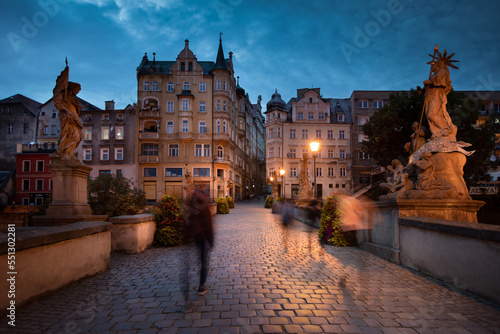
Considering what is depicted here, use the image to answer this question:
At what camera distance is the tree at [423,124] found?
25891mm

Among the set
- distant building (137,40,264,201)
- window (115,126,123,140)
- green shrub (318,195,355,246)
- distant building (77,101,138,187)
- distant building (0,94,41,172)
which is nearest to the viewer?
green shrub (318,195,355,246)

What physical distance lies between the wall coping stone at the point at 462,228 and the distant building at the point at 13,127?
65.4 metres

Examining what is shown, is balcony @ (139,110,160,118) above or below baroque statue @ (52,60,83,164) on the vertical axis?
above

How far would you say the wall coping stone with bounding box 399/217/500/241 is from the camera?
14.0 feet

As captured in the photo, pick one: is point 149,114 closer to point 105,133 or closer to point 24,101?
point 105,133

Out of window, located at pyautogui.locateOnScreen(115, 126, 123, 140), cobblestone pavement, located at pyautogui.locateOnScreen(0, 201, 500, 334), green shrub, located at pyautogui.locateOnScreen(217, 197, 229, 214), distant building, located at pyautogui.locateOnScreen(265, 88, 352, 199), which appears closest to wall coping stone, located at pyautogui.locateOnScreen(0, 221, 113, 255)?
cobblestone pavement, located at pyautogui.locateOnScreen(0, 201, 500, 334)

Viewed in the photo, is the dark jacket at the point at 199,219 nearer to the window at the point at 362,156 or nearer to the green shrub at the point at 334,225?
the green shrub at the point at 334,225

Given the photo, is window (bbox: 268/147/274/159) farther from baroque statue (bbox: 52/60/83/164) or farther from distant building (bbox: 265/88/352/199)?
baroque statue (bbox: 52/60/83/164)

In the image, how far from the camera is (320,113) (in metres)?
53.3

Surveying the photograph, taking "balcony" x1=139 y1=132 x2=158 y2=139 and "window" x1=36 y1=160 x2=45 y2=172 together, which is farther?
"window" x1=36 y1=160 x2=45 y2=172

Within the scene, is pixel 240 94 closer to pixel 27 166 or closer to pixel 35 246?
pixel 27 166

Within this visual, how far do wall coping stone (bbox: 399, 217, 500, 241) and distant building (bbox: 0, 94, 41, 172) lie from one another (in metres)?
65.4

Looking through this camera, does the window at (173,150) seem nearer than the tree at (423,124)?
No

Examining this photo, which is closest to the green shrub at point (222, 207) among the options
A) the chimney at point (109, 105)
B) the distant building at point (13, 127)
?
the chimney at point (109, 105)
